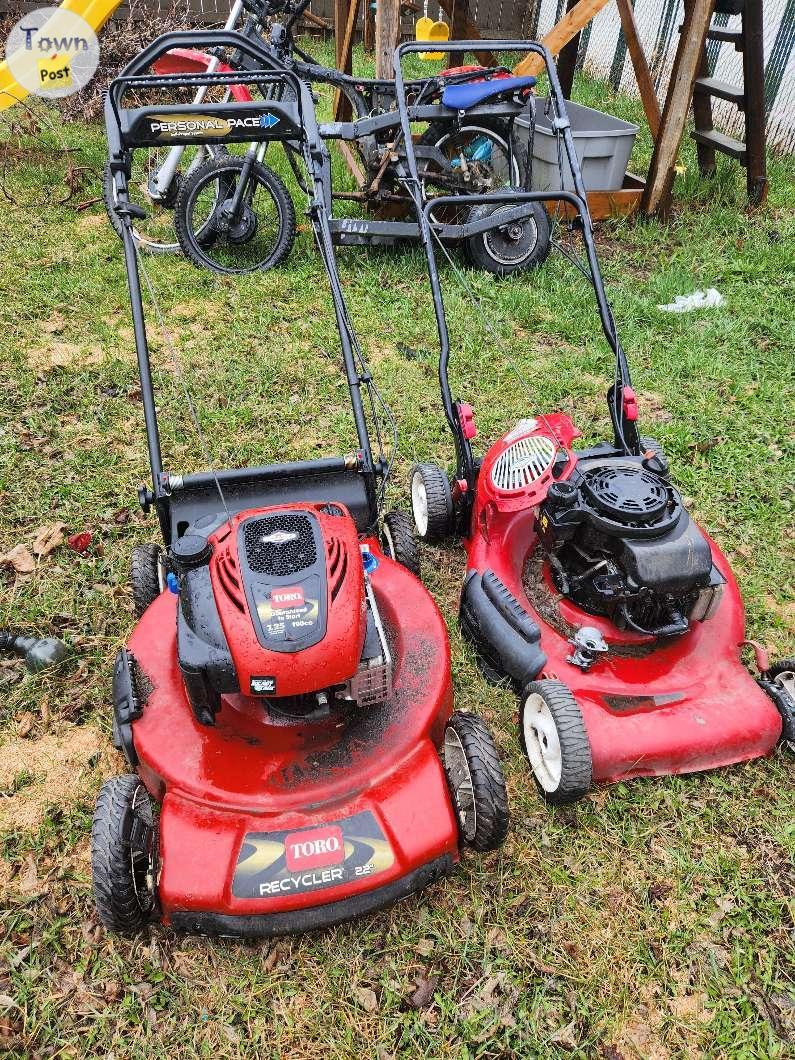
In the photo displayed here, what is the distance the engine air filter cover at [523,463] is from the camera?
275cm

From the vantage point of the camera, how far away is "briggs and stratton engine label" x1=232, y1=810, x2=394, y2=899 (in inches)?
75.4

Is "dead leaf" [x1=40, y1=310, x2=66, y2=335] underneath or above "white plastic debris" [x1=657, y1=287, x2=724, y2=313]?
above

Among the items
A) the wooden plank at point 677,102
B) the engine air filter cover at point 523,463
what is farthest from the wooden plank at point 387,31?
the engine air filter cover at point 523,463

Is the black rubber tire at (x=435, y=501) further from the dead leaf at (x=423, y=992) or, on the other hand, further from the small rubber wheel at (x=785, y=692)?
the dead leaf at (x=423, y=992)

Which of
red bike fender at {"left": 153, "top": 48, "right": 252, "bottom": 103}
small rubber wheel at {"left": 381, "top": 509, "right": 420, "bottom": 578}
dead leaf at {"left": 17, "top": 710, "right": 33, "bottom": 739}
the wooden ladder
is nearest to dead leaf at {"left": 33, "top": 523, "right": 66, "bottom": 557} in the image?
dead leaf at {"left": 17, "top": 710, "right": 33, "bottom": 739}

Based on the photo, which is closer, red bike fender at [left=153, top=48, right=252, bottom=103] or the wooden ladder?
the wooden ladder

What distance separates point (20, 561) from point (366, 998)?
2.22 metres

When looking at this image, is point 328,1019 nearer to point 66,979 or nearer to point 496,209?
point 66,979

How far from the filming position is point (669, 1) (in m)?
9.02

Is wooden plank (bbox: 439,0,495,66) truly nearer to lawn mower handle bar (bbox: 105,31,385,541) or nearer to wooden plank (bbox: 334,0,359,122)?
wooden plank (bbox: 334,0,359,122)

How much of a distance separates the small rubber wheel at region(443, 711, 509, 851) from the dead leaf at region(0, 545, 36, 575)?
6.66 ft

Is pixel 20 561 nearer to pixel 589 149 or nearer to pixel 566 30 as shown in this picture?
pixel 589 149

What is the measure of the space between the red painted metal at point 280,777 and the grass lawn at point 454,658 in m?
0.33

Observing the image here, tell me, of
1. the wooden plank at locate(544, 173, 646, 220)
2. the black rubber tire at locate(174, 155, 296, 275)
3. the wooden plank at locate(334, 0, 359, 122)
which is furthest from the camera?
the wooden plank at locate(334, 0, 359, 122)
